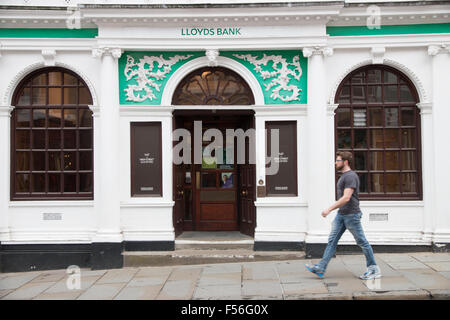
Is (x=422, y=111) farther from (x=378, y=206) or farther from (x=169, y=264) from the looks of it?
(x=169, y=264)

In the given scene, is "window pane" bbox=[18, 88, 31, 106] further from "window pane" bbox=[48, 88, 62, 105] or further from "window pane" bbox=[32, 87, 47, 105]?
"window pane" bbox=[48, 88, 62, 105]

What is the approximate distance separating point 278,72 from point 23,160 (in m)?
5.73

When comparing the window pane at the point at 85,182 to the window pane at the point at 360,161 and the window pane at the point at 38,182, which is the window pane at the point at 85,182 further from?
the window pane at the point at 360,161

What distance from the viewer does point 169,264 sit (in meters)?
8.59


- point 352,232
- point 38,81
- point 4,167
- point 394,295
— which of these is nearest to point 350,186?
point 352,232

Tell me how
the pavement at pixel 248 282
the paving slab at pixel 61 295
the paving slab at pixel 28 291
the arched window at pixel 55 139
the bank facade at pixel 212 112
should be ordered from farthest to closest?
the arched window at pixel 55 139
the bank facade at pixel 212 112
the paving slab at pixel 28 291
the paving slab at pixel 61 295
the pavement at pixel 248 282

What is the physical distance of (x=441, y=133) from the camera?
880 centimetres

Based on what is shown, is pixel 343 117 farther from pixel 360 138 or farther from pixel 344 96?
pixel 360 138

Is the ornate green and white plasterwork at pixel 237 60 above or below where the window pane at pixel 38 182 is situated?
above

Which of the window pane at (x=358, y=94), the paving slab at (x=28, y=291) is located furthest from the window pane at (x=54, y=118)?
the window pane at (x=358, y=94)

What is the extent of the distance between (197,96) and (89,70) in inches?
91.4

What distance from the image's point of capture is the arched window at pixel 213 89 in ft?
30.2

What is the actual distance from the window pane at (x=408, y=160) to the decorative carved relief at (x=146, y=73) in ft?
16.4

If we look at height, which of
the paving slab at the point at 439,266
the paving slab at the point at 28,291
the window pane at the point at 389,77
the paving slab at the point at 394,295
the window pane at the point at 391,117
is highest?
the window pane at the point at 389,77
